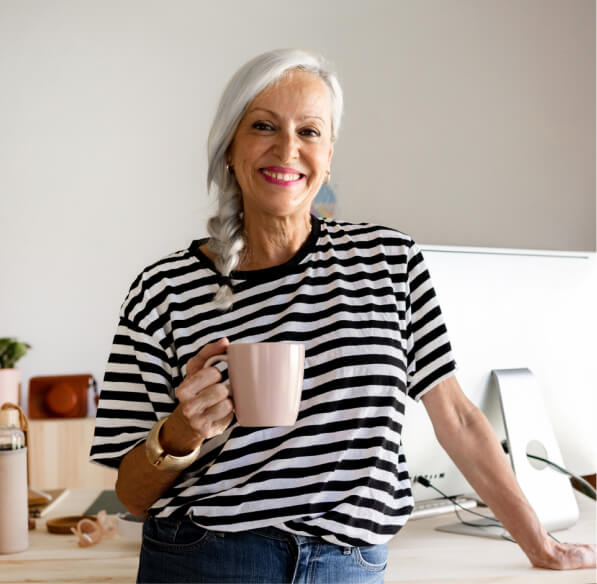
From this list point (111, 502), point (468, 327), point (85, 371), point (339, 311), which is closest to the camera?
point (339, 311)

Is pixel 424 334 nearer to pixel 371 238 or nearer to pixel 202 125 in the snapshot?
pixel 371 238

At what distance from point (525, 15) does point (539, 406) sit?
101 inches

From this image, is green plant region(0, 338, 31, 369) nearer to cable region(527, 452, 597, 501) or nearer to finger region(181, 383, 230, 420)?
cable region(527, 452, 597, 501)

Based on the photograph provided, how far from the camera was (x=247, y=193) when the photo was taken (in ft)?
3.68

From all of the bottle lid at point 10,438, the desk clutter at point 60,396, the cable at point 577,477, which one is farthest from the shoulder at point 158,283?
the desk clutter at point 60,396

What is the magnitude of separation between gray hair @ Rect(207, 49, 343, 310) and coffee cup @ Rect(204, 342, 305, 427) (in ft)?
0.75

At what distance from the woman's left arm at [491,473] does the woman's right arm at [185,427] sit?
1.23ft

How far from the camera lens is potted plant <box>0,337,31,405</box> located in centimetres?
286

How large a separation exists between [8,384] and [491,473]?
89.4 inches

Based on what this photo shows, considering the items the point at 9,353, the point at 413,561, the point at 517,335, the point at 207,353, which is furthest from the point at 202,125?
the point at 207,353

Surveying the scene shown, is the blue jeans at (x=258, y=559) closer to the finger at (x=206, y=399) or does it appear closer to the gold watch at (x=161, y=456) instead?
the gold watch at (x=161, y=456)

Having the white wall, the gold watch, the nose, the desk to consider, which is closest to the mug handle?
the gold watch

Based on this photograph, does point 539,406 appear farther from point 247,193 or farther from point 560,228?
point 560,228

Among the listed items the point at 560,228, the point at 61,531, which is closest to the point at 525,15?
the point at 560,228
